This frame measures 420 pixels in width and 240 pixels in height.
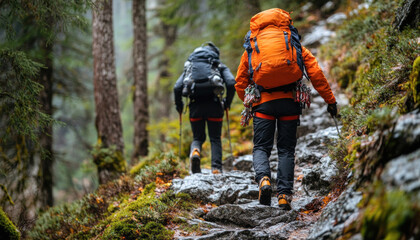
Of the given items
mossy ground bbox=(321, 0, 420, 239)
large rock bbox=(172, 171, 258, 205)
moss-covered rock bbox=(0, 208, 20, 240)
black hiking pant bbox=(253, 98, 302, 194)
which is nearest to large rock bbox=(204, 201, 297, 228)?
black hiking pant bbox=(253, 98, 302, 194)

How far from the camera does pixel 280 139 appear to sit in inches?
181

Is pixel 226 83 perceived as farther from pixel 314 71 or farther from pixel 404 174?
pixel 404 174

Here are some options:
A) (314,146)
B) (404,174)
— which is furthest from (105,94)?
(404,174)

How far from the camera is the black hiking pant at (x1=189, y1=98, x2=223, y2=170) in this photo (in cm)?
611

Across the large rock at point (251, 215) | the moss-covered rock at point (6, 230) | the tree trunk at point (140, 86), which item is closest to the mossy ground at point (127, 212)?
the large rock at point (251, 215)

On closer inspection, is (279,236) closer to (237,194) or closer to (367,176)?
(367,176)

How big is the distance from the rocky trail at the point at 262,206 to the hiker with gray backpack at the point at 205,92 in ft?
2.26

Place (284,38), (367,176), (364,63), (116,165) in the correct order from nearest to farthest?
(367,176) → (284,38) → (364,63) → (116,165)

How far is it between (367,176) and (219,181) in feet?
9.97

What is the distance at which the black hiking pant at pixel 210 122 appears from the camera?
20.1ft

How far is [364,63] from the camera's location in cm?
720

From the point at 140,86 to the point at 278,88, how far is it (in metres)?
7.64

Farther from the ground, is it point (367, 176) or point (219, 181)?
point (367, 176)

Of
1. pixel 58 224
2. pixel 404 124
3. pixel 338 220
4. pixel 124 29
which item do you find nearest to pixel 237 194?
pixel 338 220
